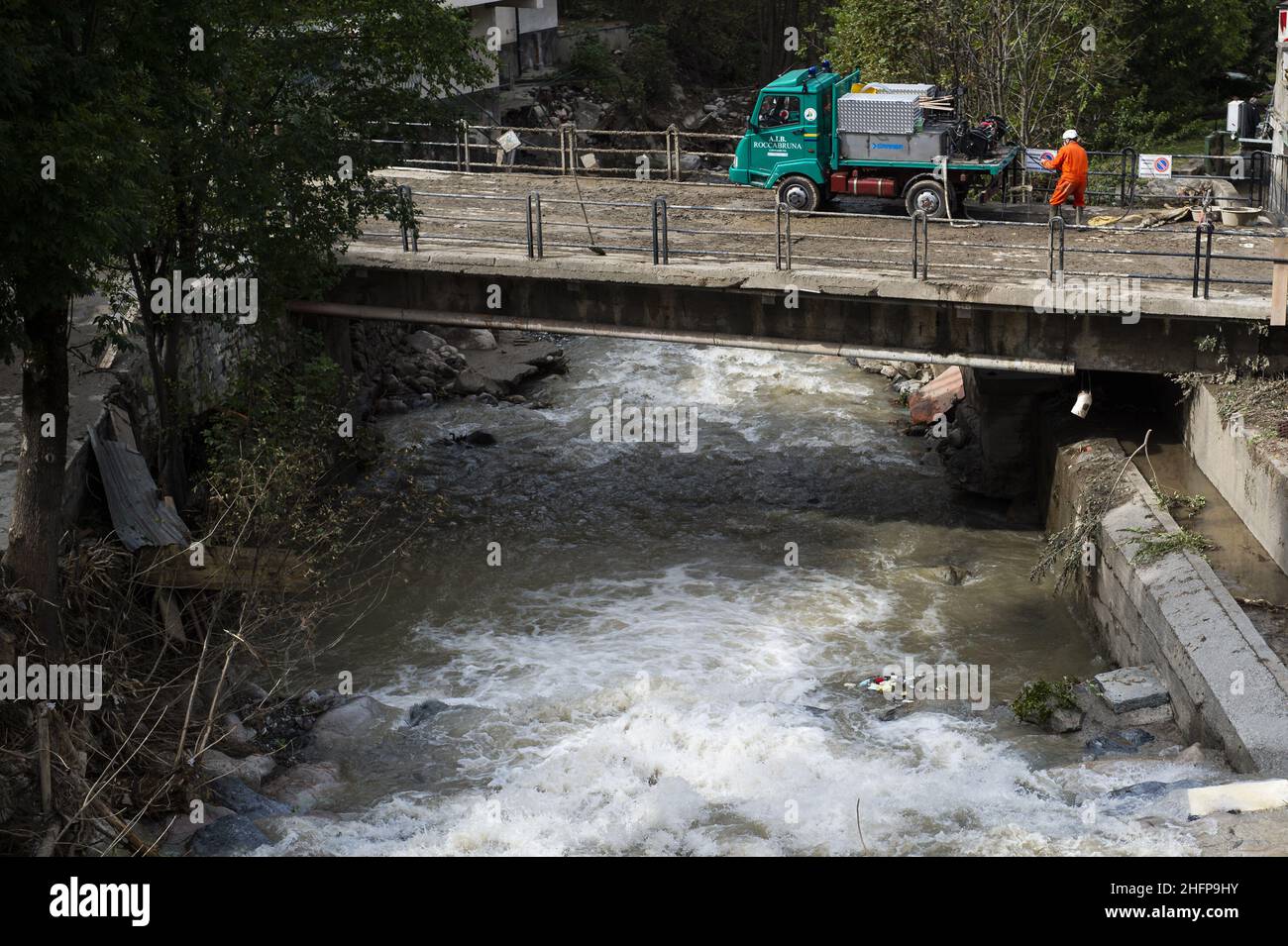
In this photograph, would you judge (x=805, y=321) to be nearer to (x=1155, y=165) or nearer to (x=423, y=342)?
(x=1155, y=165)

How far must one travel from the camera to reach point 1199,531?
15711 mm

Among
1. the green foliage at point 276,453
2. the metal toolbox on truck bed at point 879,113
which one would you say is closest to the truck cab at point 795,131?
the metal toolbox on truck bed at point 879,113

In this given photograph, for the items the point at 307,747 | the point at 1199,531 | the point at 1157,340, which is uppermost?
the point at 1157,340

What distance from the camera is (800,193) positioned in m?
22.4

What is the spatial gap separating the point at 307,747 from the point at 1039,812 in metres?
6.96

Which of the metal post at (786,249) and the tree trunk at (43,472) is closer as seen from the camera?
the tree trunk at (43,472)

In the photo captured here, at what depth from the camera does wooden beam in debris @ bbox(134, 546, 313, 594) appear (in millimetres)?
14492

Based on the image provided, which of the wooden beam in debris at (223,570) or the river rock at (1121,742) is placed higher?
the wooden beam in debris at (223,570)

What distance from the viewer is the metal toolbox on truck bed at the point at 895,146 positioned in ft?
70.2

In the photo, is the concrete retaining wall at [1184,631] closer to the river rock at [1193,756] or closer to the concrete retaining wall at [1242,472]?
the river rock at [1193,756]

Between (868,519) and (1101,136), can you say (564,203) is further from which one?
(1101,136)

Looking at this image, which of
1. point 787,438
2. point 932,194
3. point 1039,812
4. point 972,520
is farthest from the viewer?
point 787,438

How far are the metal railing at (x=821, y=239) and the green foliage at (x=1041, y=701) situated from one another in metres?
5.53

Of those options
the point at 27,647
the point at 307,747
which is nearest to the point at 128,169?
the point at 27,647
